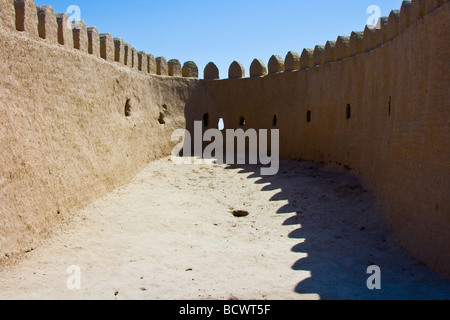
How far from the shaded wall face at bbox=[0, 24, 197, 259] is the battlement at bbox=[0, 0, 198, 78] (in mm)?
149

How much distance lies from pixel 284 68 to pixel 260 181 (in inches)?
160

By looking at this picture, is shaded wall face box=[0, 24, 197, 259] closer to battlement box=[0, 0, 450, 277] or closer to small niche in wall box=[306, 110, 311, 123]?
battlement box=[0, 0, 450, 277]

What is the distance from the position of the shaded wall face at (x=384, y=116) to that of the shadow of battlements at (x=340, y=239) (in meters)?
0.29

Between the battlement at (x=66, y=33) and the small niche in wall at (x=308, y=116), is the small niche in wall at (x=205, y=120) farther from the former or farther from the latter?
the small niche in wall at (x=308, y=116)

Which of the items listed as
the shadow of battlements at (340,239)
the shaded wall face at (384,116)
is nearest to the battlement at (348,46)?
the shaded wall face at (384,116)

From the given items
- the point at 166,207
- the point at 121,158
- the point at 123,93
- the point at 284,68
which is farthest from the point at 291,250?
the point at 284,68

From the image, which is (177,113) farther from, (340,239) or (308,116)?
(340,239)

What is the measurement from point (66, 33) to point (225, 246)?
16.2ft

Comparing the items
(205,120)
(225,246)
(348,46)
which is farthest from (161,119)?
(225,246)

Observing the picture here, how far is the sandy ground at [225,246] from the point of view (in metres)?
5.90

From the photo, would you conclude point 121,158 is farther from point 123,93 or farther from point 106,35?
point 106,35

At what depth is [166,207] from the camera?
33.0ft

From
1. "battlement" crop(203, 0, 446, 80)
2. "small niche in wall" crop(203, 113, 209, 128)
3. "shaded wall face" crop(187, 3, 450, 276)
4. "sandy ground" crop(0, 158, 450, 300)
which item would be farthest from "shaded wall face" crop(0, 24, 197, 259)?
"battlement" crop(203, 0, 446, 80)

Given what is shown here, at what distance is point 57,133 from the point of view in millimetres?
8078
